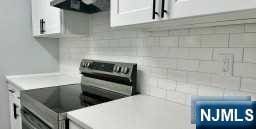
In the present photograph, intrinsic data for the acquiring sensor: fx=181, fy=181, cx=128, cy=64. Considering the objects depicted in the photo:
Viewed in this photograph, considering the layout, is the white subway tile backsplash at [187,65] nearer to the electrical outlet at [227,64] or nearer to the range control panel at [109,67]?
the electrical outlet at [227,64]

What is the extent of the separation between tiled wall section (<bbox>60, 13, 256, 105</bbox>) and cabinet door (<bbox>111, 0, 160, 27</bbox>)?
35 centimetres

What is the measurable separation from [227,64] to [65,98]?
105 centimetres

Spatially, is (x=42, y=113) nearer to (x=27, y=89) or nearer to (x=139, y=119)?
(x=27, y=89)

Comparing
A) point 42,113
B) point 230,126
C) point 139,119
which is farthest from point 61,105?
point 230,126

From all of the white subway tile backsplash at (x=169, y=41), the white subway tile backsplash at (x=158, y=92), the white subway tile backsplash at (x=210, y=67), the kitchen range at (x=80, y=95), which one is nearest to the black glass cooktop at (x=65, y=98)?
the kitchen range at (x=80, y=95)

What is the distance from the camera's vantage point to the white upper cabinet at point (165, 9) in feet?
2.00

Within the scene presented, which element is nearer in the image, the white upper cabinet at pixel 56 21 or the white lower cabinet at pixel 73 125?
the white lower cabinet at pixel 73 125

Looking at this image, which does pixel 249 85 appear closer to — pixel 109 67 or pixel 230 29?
pixel 230 29

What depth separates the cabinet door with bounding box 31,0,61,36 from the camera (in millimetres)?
1722

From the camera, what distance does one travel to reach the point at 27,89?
151 cm

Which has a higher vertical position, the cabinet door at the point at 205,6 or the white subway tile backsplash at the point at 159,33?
the cabinet door at the point at 205,6

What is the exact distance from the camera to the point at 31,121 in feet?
4.28

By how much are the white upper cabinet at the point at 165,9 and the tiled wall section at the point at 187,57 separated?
0.66 feet

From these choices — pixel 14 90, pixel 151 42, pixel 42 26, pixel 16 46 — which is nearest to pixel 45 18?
pixel 42 26
